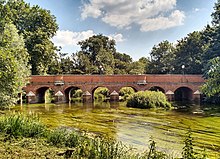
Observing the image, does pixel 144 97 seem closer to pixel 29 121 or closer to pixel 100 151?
pixel 29 121

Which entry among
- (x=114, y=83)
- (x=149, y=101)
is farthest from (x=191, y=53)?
(x=149, y=101)

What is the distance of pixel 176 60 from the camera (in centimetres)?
4994

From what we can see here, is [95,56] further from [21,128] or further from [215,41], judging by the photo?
[21,128]

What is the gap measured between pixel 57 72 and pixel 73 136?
42.9m

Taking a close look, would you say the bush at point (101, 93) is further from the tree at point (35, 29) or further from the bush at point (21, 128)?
the bush at point (21, 128)

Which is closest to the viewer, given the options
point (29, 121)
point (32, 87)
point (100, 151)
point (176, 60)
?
point (100, 151)

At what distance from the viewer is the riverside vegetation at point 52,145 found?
763 cm

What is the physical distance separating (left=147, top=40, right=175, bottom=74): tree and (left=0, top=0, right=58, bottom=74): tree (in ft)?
70.3

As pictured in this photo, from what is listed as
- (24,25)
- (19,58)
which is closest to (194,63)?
(24,25)

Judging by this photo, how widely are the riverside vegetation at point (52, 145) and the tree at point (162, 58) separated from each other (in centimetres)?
4408

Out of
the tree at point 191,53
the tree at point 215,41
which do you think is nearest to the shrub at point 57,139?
the tree at point 215,41

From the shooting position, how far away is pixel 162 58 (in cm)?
5819

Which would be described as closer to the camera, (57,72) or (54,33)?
(54,33)

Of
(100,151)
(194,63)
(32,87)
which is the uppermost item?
(194,63)
